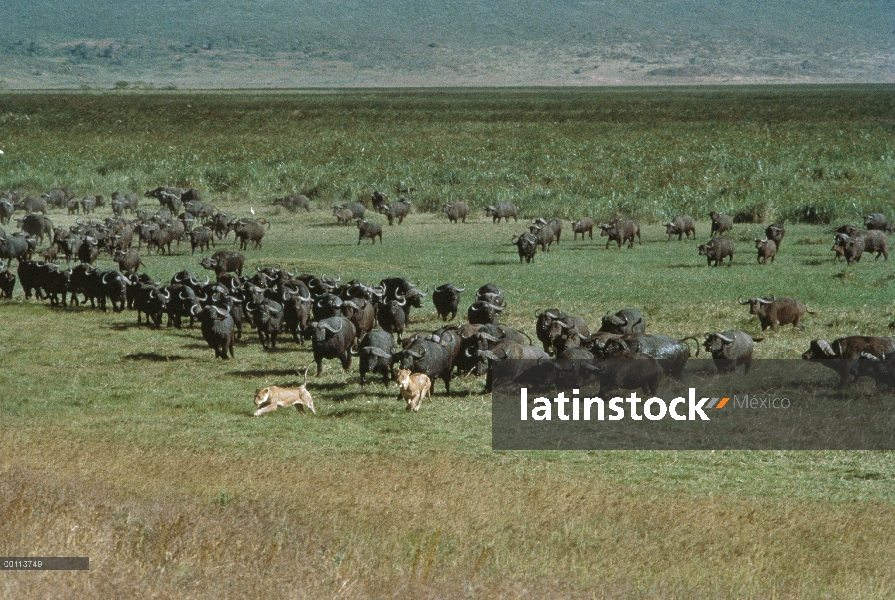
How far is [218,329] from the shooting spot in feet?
74.5

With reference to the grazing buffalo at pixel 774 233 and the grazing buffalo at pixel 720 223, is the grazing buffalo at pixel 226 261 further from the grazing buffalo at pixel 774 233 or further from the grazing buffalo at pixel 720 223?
the grazing buffalo at pixel 720 223

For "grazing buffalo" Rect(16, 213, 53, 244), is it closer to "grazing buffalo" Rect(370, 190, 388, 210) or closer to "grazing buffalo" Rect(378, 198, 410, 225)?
"grazing buffalo" Rect(378, 198, 410, 225)

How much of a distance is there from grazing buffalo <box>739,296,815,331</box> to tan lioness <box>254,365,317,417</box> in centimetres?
1199

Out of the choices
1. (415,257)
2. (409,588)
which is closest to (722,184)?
(415,257)

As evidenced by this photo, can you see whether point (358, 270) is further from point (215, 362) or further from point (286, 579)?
point (286, 579)

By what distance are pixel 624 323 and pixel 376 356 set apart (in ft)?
19.5

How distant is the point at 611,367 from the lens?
1866 centimetres

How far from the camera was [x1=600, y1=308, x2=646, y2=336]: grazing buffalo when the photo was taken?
2269cm

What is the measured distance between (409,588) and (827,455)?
30.2ft

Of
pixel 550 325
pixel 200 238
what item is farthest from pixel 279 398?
pixel 200 238

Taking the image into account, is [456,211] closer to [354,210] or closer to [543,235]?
[354,210]

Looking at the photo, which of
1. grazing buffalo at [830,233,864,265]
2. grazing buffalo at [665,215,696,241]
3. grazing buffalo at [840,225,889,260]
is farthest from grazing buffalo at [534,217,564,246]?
grazing buffalo at [840,225,889,260]

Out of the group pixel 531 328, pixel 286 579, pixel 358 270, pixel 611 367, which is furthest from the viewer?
pixel 358 270

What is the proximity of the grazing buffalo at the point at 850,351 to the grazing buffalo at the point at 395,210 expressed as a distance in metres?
34.5
